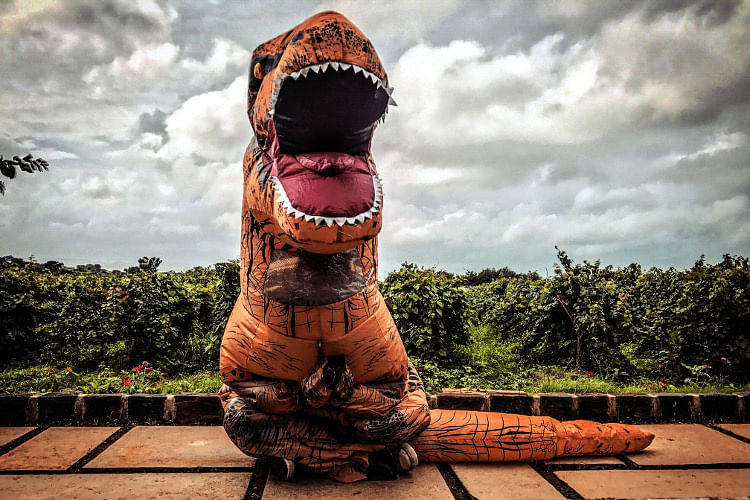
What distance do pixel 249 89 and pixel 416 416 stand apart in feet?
5.20

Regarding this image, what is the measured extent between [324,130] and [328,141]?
1.8 inches

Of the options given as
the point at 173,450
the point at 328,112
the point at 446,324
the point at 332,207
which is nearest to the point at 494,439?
the point at 332,207

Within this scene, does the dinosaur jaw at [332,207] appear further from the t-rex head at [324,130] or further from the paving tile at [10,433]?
the paving tile at [10,433]

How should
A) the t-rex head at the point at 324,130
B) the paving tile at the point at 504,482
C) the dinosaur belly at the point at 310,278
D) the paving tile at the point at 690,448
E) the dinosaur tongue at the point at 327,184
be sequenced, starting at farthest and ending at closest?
the paving tile at the point at 690,448, the paving tile at the point at 504,482, the dinosaur belly at the point at 310,278, the dinosaur tongue at the point at 327,184, the t-rex head at the point at 324,130

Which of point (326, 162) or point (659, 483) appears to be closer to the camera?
point (326, 162)

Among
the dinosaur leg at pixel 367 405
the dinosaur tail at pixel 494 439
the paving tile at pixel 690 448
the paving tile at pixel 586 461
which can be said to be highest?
the dinosaur leg at pixel 367 405

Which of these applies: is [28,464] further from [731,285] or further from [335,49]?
[731,285]

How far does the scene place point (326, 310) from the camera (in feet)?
6.71

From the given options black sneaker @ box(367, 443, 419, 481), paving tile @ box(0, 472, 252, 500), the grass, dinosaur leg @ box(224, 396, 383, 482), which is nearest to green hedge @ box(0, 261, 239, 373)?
the grass

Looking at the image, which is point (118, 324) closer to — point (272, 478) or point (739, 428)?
point (272, 478)

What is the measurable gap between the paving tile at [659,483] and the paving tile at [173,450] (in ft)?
5.24

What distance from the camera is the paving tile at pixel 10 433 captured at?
2854 millimetres

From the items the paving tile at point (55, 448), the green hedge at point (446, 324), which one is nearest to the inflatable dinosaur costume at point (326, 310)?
the paving tile at point (55, 448)

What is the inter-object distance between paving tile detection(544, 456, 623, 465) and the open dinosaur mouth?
68.9 inches
